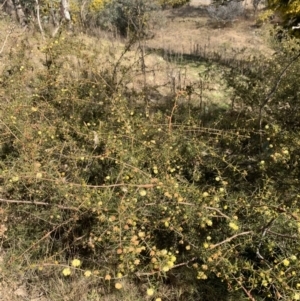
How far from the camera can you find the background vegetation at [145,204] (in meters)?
2.07

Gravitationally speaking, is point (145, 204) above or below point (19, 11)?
below

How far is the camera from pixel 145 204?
87.9 inches

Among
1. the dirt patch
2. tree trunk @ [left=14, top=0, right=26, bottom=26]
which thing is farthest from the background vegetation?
the dirt patch

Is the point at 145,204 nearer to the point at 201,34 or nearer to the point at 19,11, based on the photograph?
the point at 19,11

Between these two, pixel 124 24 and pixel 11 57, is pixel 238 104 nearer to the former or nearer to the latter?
pixel 11 57

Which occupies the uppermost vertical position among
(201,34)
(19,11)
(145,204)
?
(19,11)

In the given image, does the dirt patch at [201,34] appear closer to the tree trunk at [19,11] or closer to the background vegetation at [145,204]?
the tree trunk at [19,11]

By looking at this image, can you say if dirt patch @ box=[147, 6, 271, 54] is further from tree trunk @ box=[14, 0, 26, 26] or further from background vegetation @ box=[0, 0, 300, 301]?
background vegetation @ box=[0, 0, 300, 301]

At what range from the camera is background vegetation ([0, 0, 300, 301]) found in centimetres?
207

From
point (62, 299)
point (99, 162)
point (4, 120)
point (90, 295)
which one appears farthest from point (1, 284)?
point (4, 120)

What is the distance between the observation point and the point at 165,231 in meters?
2.45

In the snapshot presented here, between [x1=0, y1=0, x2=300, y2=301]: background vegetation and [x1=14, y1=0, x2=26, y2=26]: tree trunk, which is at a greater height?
[x1=14, y1=0, x2=26, y2=26]: tree trunk

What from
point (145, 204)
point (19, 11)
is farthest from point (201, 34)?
point (145, 204)

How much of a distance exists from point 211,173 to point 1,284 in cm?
194
